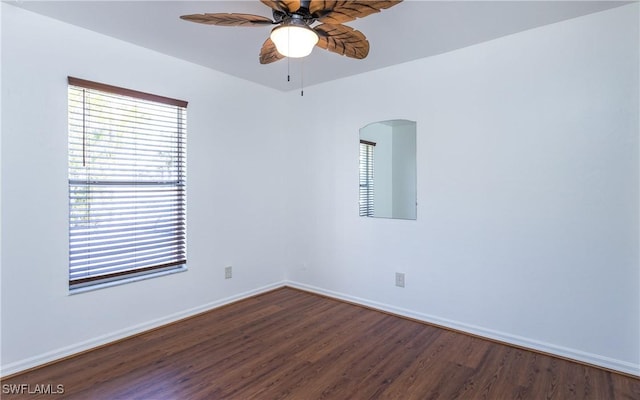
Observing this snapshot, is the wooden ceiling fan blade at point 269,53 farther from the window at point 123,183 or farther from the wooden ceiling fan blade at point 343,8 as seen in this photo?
the window at point 123,183

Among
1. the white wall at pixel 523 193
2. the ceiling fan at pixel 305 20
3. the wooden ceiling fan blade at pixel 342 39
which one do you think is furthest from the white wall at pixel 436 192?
the ceiling fan at pixel 305 20

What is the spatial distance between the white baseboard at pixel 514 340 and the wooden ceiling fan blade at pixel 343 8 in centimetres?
261

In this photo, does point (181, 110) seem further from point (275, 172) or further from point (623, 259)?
point (623, 259)

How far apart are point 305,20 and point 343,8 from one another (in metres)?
0.24

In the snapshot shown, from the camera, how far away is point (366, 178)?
3.66 meters

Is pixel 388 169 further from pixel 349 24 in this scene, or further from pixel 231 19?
pixel 231 19

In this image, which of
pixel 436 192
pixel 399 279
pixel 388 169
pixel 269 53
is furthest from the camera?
pixel 388 169

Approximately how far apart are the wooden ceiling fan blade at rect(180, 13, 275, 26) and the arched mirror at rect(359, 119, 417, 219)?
1.88m

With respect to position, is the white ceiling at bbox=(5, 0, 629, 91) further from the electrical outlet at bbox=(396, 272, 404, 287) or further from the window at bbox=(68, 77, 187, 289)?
the electrical outlet at bbox=(396, 272, 404, 287)

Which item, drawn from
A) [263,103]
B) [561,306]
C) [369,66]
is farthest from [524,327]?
[263,103]

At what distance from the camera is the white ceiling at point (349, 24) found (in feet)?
7.55

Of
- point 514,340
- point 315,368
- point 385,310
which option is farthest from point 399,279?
point 315,368

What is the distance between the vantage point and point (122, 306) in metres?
2.87

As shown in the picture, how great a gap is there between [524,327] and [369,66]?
2.69 m
